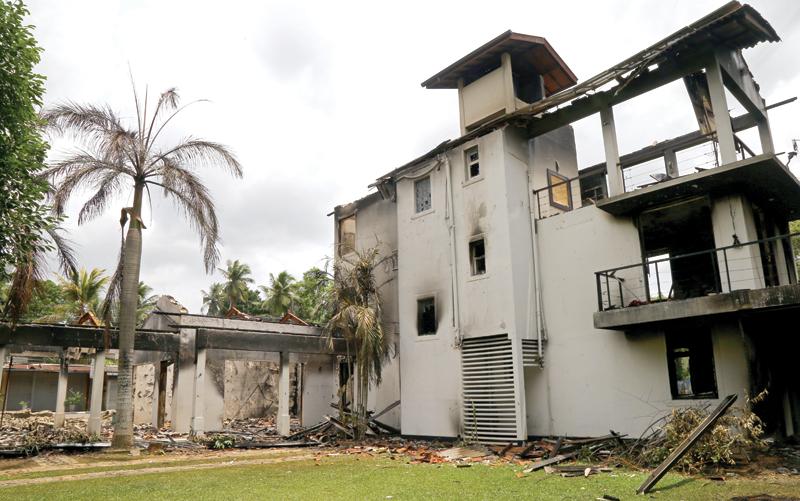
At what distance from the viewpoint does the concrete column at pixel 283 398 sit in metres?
18.9

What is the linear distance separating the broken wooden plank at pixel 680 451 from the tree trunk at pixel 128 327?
42.5 feet

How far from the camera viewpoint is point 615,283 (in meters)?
15.0

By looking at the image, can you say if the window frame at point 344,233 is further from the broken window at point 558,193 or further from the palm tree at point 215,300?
the palm tree at point 215,300

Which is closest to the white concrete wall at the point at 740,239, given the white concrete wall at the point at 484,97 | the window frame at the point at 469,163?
the window frame at the point at 469,163

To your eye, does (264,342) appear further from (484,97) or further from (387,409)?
(484,97)

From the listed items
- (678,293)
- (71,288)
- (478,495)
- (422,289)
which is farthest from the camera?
(71,288)

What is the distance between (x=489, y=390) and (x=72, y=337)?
12.3 meters

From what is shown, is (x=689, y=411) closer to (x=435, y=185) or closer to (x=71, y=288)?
(x=435, y=185)

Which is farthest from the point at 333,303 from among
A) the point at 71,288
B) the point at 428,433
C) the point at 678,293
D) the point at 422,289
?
the point at 71,288

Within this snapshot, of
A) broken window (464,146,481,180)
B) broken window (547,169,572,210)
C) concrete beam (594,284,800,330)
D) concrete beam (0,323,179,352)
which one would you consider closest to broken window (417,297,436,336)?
broken window (464,146,481,180)

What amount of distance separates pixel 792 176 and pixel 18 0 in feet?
53.4

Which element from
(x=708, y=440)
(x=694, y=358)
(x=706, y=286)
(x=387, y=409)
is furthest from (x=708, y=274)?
(x=387, y=409)

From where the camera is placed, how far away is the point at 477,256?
1742 centimetres

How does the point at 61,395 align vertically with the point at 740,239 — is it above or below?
below
